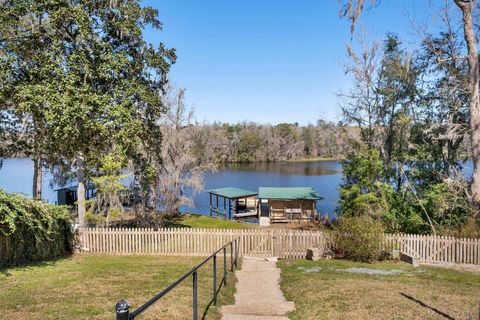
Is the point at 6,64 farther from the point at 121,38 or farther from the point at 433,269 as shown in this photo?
the point at 433,269

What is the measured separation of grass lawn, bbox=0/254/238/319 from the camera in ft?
20.5

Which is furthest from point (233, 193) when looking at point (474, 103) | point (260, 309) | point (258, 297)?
point (260, 309)

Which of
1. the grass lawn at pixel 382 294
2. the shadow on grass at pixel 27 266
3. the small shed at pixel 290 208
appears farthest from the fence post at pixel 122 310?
the small shed at pixel 290 208

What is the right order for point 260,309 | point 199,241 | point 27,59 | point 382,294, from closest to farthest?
1. point 260,309
2. point 382,294
3. point 199,241
4. point 27,59

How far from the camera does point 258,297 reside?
843 centimetres

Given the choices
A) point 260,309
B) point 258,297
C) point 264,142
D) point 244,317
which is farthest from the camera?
point 264,142

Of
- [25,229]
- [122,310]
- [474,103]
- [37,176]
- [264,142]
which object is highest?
[264,142]

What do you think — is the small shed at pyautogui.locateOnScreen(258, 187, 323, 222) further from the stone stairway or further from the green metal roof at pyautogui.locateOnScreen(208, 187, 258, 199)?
the stone stairway

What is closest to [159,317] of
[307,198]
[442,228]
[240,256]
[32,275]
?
[32,275]

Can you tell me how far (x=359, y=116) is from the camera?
26.8 meters

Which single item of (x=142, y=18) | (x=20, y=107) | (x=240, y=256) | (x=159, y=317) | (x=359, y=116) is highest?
(x=142, y=18)

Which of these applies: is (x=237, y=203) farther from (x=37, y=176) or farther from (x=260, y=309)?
(x=260, y=309)

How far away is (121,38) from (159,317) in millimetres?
15023

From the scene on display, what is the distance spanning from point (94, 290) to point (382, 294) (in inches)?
263
